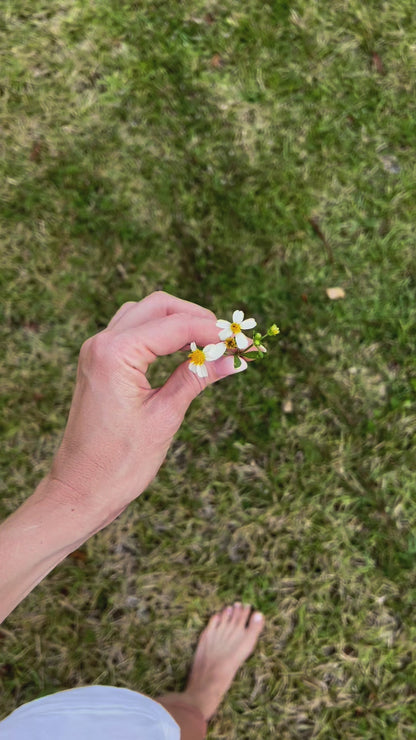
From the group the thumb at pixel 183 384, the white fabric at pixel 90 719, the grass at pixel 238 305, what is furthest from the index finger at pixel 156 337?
the white fabric at pixel 90 719

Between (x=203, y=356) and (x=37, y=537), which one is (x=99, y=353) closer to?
(x=203, y=356)

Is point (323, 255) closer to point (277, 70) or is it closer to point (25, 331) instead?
point (277, 70)

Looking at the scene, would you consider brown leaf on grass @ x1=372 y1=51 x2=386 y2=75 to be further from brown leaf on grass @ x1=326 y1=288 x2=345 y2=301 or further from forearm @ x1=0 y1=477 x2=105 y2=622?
forearm @ x1=0 y1=477 x2=105 y2=622

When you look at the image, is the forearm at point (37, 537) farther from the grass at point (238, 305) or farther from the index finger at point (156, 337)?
the grass at point (238, 305)

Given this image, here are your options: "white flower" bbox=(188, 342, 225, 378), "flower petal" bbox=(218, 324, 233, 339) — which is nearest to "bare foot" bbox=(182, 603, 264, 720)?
"white flower" bbox=(188, 342, 225, 378)

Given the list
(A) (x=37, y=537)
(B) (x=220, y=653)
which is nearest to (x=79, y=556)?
(B) (x=220, y=653)

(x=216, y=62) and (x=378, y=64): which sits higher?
(x=216, y=62)
